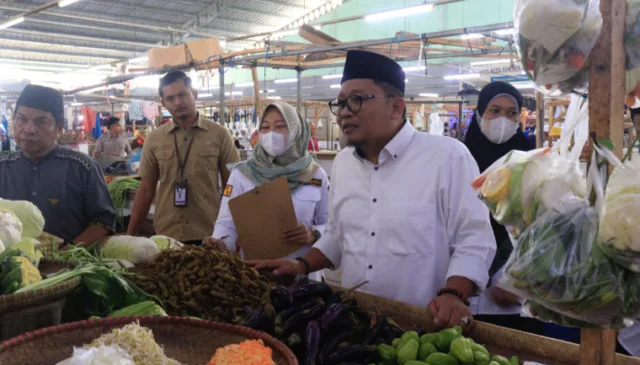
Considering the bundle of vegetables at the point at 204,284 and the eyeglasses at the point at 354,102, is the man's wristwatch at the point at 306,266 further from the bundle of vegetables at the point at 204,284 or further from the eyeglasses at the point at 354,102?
the eyeglasses at the point at 354,102

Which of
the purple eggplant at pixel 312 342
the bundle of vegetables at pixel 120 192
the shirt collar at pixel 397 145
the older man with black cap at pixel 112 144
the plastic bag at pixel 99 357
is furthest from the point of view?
the older man with black cap at pixel 112 144

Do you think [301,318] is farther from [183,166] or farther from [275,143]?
[183,166]

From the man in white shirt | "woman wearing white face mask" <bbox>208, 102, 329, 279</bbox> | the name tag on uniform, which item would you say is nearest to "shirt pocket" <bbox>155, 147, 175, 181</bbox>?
the name tag on uniform

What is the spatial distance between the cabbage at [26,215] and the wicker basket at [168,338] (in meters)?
1.16

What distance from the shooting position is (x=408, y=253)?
2.41 metres

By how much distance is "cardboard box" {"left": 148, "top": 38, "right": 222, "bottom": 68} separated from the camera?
22.9 feet

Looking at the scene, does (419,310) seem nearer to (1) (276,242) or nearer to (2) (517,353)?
(2) (517,353)

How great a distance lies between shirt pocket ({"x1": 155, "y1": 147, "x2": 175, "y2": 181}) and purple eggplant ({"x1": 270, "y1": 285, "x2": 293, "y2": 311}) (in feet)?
8.53

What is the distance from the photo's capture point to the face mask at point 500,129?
133 inches

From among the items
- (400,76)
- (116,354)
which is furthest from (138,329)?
(400,76)

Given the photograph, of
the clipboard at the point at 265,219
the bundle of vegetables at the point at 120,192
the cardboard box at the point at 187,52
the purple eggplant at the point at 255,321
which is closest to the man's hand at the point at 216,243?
the clipboard at the point at 265,219

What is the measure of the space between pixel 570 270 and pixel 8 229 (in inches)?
80.8

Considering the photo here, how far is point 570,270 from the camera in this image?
1.11 metres

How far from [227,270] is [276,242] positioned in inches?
31.6
